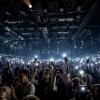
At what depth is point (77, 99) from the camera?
18.4 ft

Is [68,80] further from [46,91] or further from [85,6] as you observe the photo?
[85,6]

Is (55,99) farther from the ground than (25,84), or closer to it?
closer to it

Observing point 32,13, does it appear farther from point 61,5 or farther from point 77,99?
point 77,99

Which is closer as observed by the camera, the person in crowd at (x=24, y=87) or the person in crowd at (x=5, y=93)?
the person in crowd at (x=5, y=93)

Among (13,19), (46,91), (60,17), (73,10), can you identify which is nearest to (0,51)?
(13,19)

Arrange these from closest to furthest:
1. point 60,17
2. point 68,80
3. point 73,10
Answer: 1. point 68,80
2. point 73,10
3. point 60,17

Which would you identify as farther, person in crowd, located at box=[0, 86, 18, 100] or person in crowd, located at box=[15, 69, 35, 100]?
person in crowd, located at box=[15, 69, 35, 100]

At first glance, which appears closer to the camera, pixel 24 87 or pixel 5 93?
pixel 5 93

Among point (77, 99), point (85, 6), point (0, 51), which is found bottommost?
point (77, 99)

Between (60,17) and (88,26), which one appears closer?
(60,17)

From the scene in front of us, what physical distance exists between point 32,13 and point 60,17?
98.0 inches

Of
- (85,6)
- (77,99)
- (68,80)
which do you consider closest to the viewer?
(77,99)

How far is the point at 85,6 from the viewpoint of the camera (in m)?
11.9

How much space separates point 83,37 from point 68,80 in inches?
771
